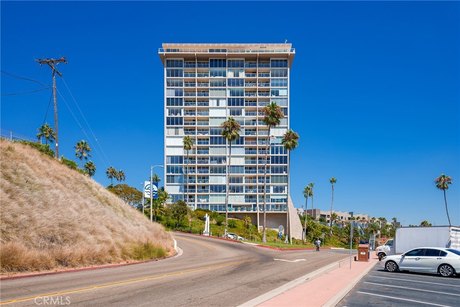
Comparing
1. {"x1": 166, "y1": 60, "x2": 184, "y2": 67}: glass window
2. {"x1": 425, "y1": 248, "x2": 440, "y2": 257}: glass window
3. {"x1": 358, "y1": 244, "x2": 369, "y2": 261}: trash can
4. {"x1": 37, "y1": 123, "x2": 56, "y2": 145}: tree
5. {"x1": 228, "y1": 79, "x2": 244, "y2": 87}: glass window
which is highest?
{"x1": 166, "y1": 60, "x2": 184, "y2": 67}: glass window

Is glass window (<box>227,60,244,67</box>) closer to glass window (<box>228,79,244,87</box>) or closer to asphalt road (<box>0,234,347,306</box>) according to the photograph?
glass window (<box>228,79,244,87</box>)

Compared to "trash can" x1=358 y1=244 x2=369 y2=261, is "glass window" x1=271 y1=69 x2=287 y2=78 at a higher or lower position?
higher

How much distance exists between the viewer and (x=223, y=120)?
107 meters

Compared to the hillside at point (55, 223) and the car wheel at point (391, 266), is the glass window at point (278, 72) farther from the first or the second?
the car wheel at point (391, 266)

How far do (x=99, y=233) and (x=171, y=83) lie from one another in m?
84.2

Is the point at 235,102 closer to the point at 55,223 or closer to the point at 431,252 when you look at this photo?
the point at 55,223

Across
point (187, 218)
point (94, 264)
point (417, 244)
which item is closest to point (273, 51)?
point (187, 218)

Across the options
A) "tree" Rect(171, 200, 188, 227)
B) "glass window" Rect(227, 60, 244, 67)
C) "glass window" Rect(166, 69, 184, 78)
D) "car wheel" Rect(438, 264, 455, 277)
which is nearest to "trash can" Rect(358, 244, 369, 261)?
"car wheel" Rect(438, 264, 455, 277)

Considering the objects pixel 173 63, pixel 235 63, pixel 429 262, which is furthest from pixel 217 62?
pixel 429 262

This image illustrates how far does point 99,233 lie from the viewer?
→ 27406 mm

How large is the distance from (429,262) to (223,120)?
86.6m

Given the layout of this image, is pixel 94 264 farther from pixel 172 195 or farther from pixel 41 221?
pixel 172 195

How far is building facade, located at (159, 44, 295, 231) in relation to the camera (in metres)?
104

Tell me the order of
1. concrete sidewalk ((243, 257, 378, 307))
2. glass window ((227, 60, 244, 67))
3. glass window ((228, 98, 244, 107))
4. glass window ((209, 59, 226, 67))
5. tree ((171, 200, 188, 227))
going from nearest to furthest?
concrete sidewalk ((243, 257, 378, 307)), tree ((171, 200, 188, 227)), glass window ((228, 98, 244, 107)), glass window ((209, 59, 226, 67)), glass window ((227, 60, 244, 67))
